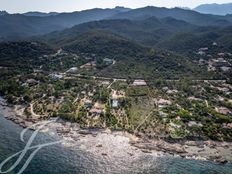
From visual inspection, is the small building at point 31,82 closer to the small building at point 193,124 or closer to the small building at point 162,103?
the small building at point 162,103

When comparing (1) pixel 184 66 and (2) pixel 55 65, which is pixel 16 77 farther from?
(1) pixel 184 66

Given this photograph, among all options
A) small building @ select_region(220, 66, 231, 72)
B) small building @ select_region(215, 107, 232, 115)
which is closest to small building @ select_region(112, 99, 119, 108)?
small building @ select_region(215, 107, 232, 115)

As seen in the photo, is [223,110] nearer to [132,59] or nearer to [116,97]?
[116,97]

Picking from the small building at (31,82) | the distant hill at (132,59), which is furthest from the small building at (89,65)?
the small building at (31,82)

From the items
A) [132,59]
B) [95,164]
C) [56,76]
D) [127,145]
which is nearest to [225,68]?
[132,59]

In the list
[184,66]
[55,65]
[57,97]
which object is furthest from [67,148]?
[184,66]

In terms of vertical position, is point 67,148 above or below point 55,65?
below
